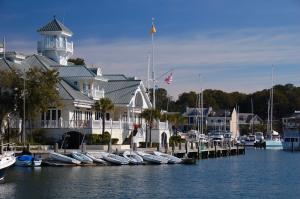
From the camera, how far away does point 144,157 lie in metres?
71.8

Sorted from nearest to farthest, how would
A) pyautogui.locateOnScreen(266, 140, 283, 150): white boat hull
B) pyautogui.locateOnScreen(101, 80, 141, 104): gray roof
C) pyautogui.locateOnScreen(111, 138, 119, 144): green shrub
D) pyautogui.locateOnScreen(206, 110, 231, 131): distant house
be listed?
pyautogui.locateOnScreen(111, 138, 119, 144): green shrub, pyautogui.locateOnScreen(101, 80, 141, 104): gray roof, pyautogui.locateOnScreen(266, 140, 283, 150): white boat hull, pyautogui.locateOnScreen(206, 110, 231, 131): distant house

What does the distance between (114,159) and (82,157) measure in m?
3.92


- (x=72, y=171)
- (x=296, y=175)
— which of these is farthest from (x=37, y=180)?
(x=296, y=175)

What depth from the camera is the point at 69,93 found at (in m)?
80.3

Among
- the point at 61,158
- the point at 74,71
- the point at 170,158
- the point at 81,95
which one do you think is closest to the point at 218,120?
the point at 74,71

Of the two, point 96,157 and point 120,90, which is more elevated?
point 120,90

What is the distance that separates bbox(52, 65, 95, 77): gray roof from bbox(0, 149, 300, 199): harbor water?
21359 mm

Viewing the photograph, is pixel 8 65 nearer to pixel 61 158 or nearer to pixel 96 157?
pixel 96 157

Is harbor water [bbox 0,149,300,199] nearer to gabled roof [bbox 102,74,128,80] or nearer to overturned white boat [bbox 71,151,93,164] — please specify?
overturned white boat [bbox 71,151,93,164]

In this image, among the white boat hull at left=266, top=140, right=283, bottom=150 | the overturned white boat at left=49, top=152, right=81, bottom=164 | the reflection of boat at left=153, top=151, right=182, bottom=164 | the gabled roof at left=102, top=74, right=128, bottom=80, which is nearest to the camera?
the overturned white boat at left=49, top=152, right=81, bottom=164

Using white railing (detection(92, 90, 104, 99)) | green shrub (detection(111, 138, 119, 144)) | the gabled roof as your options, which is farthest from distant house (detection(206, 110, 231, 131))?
green shrub (detection(111, 138, 119, 144))

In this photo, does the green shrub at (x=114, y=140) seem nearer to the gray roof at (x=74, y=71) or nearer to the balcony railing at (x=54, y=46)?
the gray roof at (x=74, y=71)

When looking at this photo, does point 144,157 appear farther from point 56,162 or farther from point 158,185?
point 158,185

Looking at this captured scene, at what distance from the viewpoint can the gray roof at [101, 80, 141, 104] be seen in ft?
290
